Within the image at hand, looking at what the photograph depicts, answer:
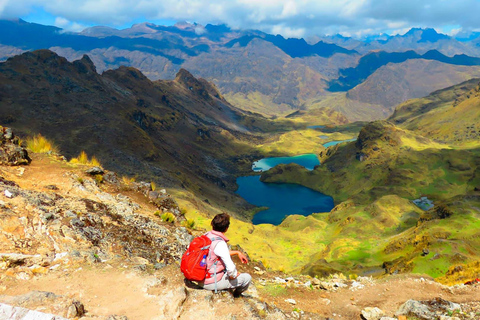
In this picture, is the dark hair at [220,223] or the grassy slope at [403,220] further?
the grassy slope at [403,220]

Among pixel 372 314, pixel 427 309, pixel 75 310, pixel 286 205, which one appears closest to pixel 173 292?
pixel 75 310

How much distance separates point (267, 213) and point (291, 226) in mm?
54571

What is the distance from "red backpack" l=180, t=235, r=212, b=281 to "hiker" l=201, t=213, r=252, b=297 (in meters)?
0.16

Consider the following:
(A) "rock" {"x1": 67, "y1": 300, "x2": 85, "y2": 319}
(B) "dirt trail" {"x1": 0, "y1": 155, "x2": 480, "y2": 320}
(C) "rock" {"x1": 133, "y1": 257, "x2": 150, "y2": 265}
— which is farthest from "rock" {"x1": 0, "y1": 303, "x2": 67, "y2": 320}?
(C) "rock" {"x1": 133, "y1": 257, "x2": 150, "y2": 265}

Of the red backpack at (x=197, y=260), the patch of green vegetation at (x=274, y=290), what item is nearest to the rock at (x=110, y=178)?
the patch of green vegetation at (x=274, y=290)

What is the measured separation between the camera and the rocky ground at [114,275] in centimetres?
970

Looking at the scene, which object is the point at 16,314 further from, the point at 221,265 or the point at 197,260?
the point at 221,265

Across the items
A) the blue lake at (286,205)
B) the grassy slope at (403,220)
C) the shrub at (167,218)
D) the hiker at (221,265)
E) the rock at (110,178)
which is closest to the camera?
the hiker at (221,265)

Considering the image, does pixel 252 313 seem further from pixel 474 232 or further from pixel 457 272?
pixel 474 232

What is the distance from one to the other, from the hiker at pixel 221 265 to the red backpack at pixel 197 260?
161 mm

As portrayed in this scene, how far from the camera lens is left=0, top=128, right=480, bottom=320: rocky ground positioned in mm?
9703

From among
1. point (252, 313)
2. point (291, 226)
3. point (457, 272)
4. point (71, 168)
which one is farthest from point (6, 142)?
point (291, 226)

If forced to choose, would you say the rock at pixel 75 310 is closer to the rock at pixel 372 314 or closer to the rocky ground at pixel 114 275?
the rocky ground at pixel 114 275

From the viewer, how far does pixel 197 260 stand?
9562 millimetres
